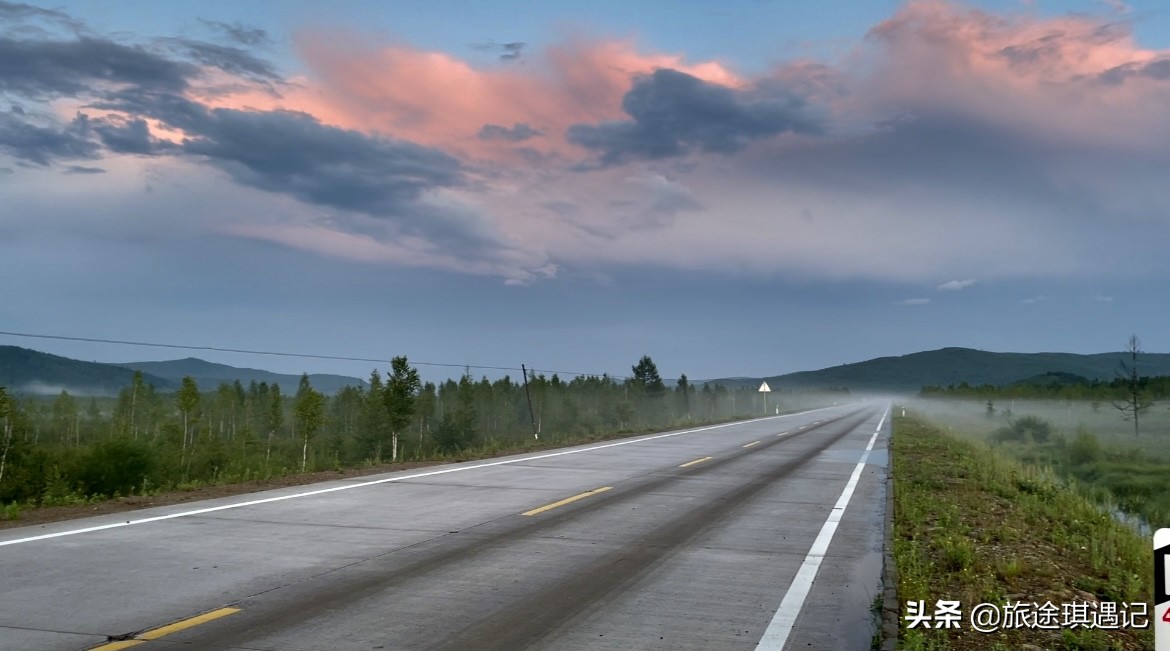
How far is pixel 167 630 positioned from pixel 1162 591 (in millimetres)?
6031

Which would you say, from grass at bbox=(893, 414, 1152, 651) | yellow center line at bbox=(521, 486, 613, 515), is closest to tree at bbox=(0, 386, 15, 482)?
yellow center line at bbox=(521, 486, 613, 515)

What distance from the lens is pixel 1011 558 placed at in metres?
9.55

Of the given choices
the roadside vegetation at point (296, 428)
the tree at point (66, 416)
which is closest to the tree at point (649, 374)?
the roadside vegetation at point (296, 428)

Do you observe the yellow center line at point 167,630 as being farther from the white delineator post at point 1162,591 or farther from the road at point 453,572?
the white delineator post at point 1162,591

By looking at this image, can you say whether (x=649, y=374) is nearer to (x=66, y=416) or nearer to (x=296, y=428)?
(x=296, y=428)

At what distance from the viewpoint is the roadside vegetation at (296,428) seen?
33.2 meters

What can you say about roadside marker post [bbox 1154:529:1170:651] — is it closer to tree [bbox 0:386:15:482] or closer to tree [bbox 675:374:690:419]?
tree [bbox 0:386:15:482]

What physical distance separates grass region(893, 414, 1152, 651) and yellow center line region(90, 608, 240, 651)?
5091 millimetres

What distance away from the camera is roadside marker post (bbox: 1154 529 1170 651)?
3592 mm

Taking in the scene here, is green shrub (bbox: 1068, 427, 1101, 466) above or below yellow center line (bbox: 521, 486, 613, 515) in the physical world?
below

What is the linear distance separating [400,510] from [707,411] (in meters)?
115

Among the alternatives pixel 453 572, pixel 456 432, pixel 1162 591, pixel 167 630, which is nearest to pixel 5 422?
pixel 453 572

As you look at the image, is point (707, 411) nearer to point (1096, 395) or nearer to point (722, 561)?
point (1096, 395)

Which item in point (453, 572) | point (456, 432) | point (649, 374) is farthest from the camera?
point (649, 374)
